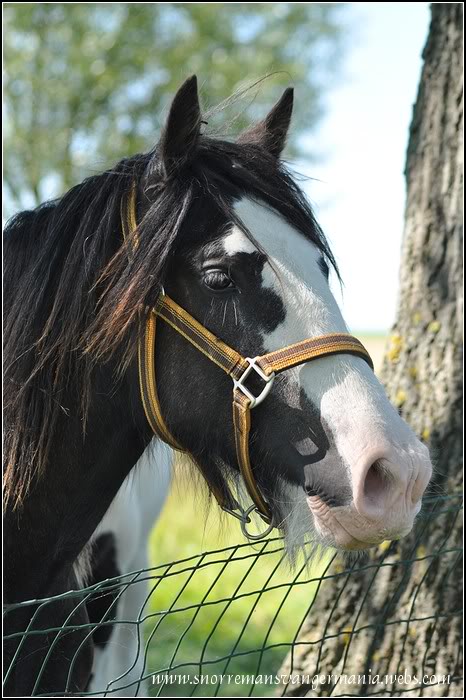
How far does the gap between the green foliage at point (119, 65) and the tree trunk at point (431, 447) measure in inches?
432

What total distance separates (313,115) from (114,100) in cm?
464

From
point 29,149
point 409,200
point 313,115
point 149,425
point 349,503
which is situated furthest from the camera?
point 313,115

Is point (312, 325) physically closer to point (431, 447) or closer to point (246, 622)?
point (246, 622)

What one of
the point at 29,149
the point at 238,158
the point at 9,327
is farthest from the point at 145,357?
the point at 29,149

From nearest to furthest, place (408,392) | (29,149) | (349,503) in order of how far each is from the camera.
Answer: (349,503)
(408,392)
(29,149)

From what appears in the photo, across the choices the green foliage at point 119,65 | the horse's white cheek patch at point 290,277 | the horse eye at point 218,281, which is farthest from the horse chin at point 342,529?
the green foliage at point 119,65

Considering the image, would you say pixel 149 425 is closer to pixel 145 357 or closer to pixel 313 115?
pixel 145 357

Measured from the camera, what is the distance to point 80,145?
51.2 feet

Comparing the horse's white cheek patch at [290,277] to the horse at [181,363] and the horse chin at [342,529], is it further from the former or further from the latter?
the horse chin at [342,529]

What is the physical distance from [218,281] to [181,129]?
0.48m

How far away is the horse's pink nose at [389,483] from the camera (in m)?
1.72

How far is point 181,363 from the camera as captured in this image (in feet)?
6.74

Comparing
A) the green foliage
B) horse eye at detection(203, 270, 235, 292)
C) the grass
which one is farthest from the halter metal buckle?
the green foliage

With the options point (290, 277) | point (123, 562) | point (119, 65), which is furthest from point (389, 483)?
point (119, 65)
